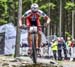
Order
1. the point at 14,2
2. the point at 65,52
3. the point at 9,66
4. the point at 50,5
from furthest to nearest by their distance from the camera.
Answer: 1. the point at 14,2
2. the point at 50,5
3. the point at 65,52
4. the point at 9,66

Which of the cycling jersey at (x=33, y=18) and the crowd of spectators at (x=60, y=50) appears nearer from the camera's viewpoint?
the cycling jersey at (x=33, y=18)

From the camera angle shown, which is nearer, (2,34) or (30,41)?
(30,41)

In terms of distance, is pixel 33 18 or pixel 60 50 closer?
pixel 33 18

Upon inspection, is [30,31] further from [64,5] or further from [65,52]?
[64,5]

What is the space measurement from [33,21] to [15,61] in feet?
4.76

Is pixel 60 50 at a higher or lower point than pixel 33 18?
lower

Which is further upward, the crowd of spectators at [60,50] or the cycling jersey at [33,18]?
the cycling jersey at [33,18]

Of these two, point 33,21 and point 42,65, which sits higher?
point 33,21

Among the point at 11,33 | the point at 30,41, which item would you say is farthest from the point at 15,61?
the point at 11,33

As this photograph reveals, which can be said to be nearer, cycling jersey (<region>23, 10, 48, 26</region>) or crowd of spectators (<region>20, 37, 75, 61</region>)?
cycling jersey (<region>23, 10, 48, 26</region>)

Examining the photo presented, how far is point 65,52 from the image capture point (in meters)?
24.1

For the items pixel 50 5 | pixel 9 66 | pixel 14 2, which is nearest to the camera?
pixel 9 66

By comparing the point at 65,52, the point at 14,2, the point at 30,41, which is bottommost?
the point at 65,52

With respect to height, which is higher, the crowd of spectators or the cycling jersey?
the cycling jersey
